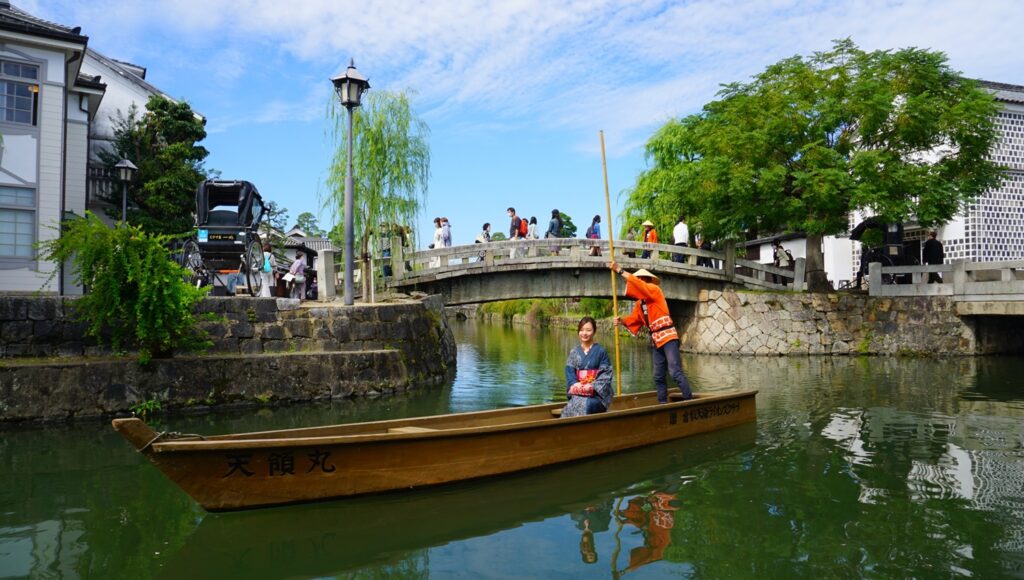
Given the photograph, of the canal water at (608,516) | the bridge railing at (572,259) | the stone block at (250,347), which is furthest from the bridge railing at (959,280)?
the stone block at (250,347)

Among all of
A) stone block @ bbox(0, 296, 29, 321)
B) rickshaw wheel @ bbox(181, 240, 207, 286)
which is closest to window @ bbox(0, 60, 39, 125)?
rickshaw wheel @ bbox(181, 240, 207, 286)

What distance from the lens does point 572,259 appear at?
18484 mm

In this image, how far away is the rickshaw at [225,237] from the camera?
511 inches

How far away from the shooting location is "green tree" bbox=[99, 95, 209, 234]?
19.8 m

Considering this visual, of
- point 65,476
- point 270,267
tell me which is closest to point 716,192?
point 270,267

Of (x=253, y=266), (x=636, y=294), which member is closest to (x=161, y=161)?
(x=253, y=266)

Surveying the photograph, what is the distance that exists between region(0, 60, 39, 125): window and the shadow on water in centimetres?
1324

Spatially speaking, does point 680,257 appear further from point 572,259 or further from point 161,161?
point 161,161

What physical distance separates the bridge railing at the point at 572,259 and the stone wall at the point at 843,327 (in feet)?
3.72

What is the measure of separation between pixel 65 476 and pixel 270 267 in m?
10.8

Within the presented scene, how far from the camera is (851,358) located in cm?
1853

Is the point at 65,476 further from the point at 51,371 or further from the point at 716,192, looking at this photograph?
the point at 716,192

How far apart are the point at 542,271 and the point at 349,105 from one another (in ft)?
27.0

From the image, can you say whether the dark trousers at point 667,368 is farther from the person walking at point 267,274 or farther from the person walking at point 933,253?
Answer: the person walking at point 933,253
